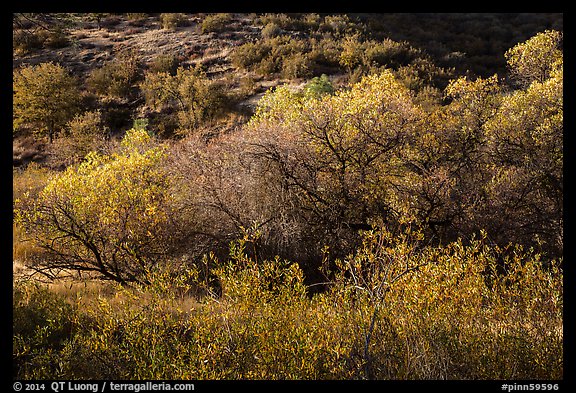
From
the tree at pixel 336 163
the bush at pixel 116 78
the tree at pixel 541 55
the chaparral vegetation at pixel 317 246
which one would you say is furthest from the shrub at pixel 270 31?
the tree at pixel 336 163

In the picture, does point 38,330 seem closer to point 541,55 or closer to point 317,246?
point 317,246

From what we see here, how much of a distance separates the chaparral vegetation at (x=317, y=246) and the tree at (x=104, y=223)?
0.05m

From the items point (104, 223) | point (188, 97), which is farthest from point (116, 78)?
point (104, 223)

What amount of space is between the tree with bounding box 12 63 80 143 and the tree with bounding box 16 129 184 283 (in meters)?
27.3

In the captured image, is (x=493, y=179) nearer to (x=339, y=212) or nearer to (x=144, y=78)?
(x=339, y=212)

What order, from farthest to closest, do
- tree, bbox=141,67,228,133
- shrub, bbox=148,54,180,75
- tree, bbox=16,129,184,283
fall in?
shrub, bbox=148,54,180,75
tree, bbox=141,67,228,133
tree, bbox=16,129,184,283

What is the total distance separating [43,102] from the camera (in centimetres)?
3197

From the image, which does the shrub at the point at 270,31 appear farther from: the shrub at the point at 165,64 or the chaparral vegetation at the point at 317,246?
the chaparral vegetation at the point at 317,246

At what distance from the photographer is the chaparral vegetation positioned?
15.0 ft

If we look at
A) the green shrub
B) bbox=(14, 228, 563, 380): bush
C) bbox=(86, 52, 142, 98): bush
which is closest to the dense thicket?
the green shrub

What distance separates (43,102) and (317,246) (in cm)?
3328

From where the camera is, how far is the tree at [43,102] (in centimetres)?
3136

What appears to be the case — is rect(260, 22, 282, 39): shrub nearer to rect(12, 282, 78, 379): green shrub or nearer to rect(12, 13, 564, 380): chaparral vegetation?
rect(12, 13, 564, 380): chaparral vegetation
